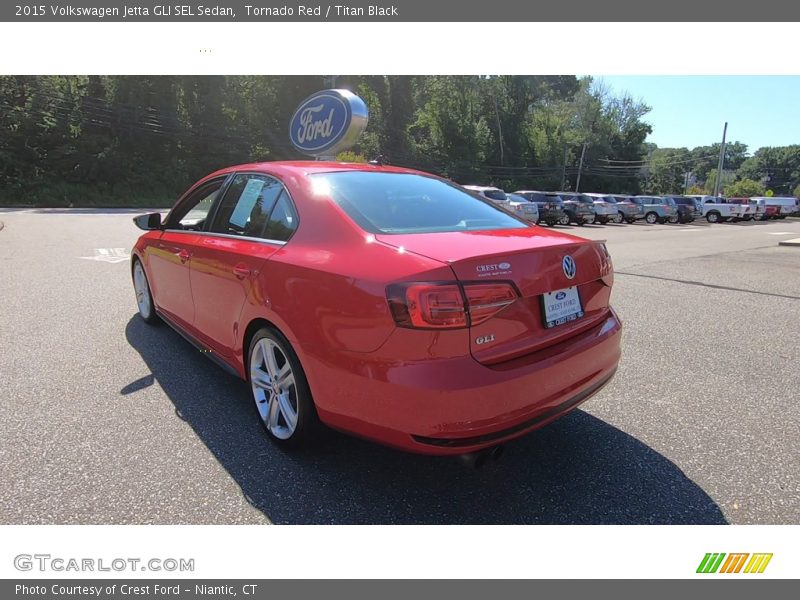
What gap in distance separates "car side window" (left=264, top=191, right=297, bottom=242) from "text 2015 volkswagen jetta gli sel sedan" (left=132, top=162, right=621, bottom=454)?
0.04ft

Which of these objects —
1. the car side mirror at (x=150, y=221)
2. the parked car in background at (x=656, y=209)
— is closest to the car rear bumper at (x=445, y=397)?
the car side mirror at (x=150, y=221)

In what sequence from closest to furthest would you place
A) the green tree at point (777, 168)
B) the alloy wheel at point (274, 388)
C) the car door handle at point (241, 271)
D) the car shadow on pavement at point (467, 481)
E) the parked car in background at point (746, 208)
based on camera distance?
the car shadow on pavement at point (467, 481) → the alloy wheel at point (274, 388) → the car door handle at point (241, 271) → the parked car in background at point (746, 208) → the green tree at point (777, 168)

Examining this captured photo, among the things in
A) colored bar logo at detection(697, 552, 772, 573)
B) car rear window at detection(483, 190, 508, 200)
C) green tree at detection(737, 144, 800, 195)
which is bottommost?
colored bar logo at detection(697, 552, 772, 573)

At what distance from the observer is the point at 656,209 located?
31078 millimetres

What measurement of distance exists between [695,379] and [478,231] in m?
2.42

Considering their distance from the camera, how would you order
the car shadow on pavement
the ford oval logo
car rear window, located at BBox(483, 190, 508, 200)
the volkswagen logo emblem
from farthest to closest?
car rear window, located at BBox(483, 190, 508, 200) < the ford oval logo < the volkswagen logo emblem < the car shadow on pavement

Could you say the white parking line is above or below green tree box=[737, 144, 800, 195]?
below

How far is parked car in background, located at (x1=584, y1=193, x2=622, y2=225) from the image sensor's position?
2706 cm

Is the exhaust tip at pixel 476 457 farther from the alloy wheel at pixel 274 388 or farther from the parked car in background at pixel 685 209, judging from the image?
the parked car in background at pixel 685 209

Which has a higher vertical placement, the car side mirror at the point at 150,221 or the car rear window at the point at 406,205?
the car rear window at the point at 406,205

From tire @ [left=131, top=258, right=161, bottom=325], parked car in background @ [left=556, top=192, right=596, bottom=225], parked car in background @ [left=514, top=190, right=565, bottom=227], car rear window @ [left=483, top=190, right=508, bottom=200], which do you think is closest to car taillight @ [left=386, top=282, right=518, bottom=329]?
tire @ [left=131, top=258, right=161, bottom=325]

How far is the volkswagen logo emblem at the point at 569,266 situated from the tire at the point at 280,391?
4.52 ft

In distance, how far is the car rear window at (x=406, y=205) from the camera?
2.62 m

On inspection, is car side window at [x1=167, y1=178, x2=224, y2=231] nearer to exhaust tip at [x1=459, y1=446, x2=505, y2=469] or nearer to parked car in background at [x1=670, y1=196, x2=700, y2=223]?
exhaust tip at [x1=459, y1=446, x2=505, y2=469]
